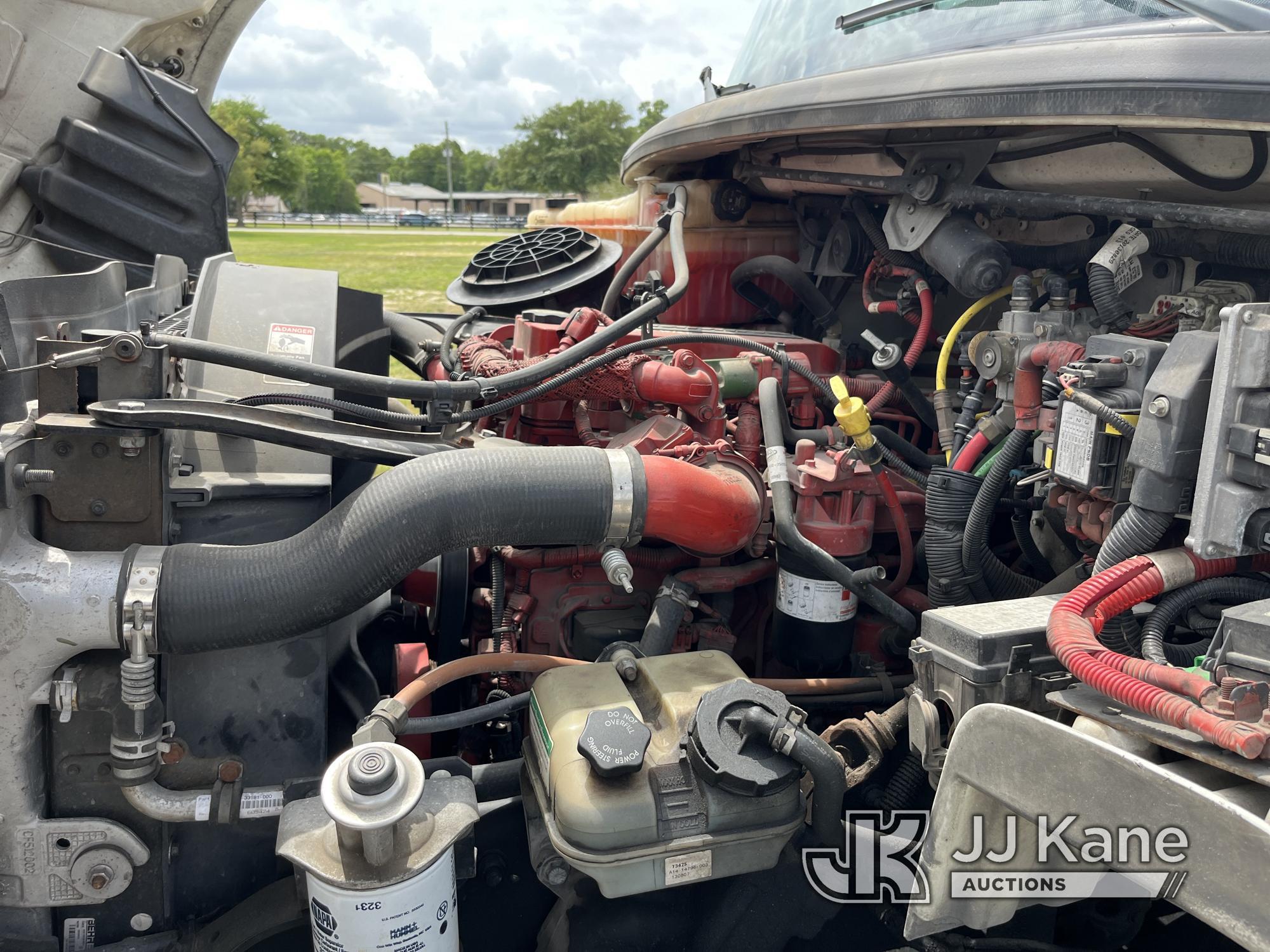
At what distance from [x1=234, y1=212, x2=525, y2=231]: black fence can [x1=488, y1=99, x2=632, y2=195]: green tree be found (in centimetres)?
389

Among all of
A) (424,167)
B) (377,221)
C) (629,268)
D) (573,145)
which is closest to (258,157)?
(377,221)

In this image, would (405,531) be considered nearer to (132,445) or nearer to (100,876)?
(132,445)

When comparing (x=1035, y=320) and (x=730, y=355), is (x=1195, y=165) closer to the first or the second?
(x=1035, y=320)

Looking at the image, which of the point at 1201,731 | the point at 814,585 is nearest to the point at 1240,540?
the point at 1201,731

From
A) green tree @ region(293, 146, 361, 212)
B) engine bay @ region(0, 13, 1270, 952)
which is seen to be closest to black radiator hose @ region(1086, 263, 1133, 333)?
engine bay @ region(0, 13, 1270, 952)

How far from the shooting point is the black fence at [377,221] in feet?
151

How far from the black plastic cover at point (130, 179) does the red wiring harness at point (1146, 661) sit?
260 cm

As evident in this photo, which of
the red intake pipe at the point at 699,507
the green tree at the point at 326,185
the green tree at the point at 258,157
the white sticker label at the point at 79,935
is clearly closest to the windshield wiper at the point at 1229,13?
the red intake pipe at the point at 699,507

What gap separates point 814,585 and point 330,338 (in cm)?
116

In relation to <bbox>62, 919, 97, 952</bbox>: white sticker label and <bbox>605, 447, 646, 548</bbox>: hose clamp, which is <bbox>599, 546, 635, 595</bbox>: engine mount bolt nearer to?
<bbox>605, 447, 646, 548</bbox>: hose clamp

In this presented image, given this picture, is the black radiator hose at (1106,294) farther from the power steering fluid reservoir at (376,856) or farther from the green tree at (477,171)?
the green tree at (477,171)

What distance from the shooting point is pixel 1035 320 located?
1.81 m

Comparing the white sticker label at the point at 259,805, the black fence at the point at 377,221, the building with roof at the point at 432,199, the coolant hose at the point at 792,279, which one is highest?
the building with roof at the point at 432,199

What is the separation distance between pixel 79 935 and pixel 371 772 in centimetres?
75
